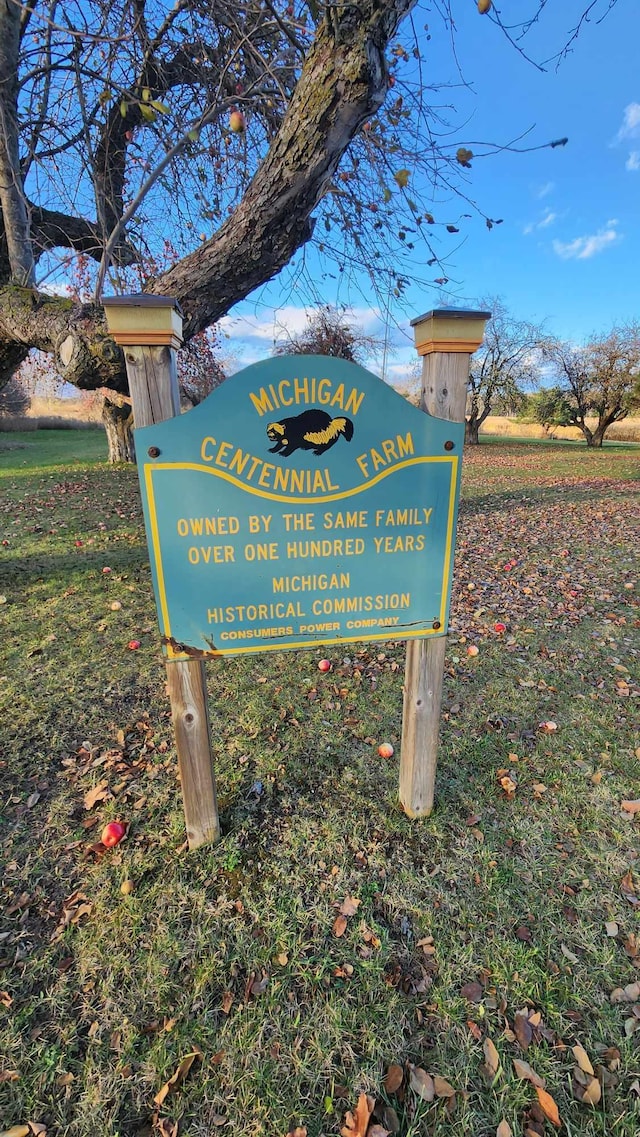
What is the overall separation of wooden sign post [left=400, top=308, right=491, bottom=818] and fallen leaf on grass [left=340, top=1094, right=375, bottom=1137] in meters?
1.16

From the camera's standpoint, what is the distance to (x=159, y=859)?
91.0 inches

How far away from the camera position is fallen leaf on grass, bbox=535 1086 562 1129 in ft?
4.81

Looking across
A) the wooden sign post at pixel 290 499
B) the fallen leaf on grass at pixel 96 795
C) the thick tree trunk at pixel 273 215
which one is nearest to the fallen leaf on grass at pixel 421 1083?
the wooden sign post at pixel 290 499

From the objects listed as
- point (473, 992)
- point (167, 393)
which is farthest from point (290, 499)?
point (473, 992)

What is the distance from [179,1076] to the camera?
1559 mm

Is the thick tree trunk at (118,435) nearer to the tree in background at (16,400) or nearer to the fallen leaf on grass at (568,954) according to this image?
the fallen leaf on grass at (568,954)

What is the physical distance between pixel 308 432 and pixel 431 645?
112 cm

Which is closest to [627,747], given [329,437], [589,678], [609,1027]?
[589,678]

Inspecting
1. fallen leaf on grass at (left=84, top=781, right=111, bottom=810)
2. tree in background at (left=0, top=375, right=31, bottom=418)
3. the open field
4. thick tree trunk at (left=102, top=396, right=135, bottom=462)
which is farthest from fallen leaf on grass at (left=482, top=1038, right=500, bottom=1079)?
the open field

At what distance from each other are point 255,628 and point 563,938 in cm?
179

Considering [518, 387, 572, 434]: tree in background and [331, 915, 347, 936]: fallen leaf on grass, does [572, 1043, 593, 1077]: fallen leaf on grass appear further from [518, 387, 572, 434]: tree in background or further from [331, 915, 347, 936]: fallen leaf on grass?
[518, 387, 572, 434]: tree in background

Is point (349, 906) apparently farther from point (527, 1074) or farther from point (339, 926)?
point (527, 1074)

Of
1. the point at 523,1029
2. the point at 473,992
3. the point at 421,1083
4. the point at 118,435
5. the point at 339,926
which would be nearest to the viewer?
the point at 421,1083

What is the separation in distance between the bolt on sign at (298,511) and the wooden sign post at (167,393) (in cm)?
12
